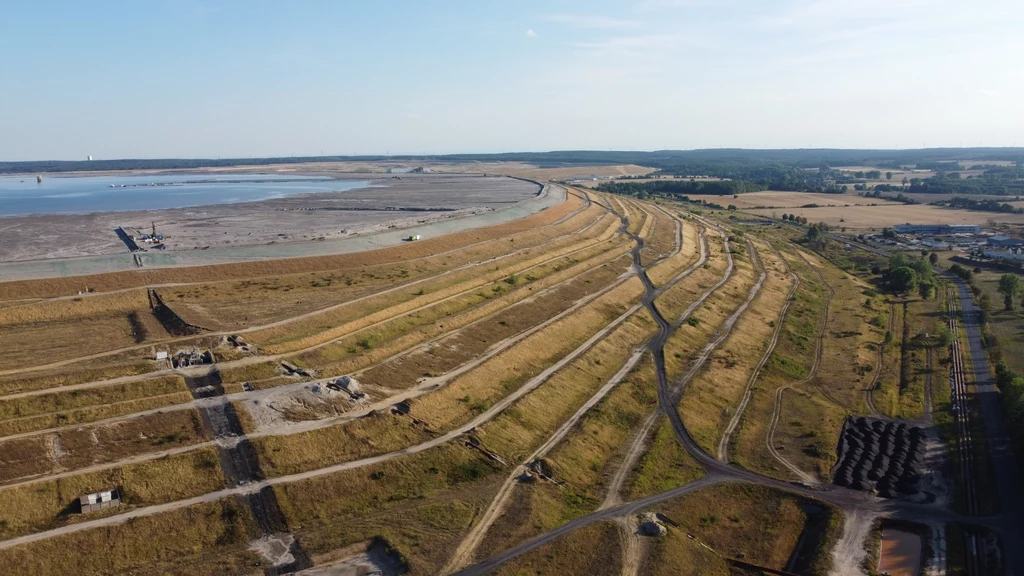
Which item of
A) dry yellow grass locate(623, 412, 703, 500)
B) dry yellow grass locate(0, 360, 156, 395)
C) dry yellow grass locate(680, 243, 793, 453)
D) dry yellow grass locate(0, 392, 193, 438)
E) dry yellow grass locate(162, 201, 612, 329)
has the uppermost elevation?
dry yellow grass locate(162, 201, 612, 329)

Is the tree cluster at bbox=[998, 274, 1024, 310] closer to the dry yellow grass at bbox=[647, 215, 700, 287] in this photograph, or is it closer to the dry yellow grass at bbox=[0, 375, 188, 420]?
the dry yellow grass at bbox=[647, 215, 700, 287]

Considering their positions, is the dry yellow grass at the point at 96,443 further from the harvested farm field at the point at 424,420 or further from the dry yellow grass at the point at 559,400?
the dry yellow grass at the point at 559,400

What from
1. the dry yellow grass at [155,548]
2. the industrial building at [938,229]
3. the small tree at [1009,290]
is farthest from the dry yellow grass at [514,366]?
the industrial building at [938,229]

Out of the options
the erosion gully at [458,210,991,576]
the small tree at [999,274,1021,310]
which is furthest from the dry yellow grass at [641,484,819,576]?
the small tree at [999,274,1021,310]

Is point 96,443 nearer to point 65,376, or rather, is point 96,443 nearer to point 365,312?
point 65,376

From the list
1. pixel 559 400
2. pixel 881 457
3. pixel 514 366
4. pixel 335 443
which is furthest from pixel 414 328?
pixel 881 457
